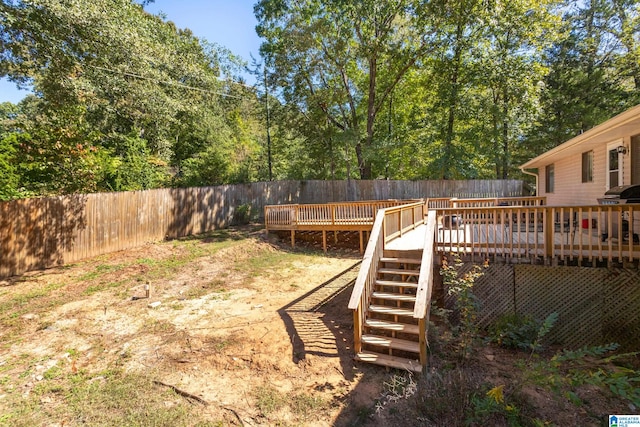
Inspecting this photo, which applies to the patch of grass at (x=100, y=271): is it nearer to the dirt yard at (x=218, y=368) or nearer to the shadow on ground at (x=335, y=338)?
the dirt yard at (x=218, y=368)

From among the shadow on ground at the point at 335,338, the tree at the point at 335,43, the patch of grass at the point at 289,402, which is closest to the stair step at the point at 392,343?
the shadow on ground at the point at 335,338

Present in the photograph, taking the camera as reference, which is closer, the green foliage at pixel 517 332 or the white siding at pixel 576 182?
the green foliage at pixel 517 332

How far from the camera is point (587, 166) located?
8.16 meters

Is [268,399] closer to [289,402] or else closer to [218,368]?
[289,402]

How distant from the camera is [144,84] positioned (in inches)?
416

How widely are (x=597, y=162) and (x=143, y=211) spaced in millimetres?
13701

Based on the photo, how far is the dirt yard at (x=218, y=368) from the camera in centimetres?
323

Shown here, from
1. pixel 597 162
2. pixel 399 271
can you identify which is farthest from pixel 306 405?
pixel 597 162

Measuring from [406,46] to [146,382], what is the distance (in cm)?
1931

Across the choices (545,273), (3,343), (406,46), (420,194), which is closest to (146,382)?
(3,343)

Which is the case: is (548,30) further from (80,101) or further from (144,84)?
(80,101)

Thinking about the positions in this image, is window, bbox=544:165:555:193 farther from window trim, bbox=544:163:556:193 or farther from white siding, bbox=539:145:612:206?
white siding, bbox=539:145:612:206

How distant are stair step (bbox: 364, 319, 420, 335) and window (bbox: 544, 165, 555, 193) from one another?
10.1m

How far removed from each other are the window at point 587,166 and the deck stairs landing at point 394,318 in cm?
625
